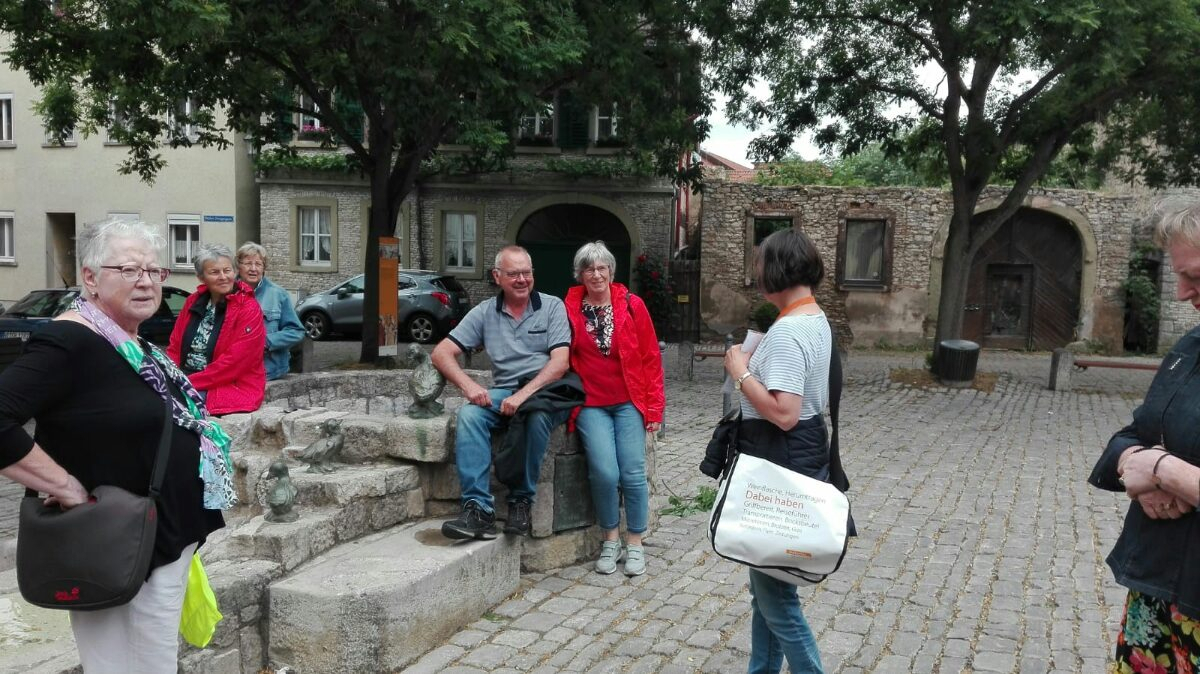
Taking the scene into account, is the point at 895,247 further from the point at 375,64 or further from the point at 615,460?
the point at 615,460

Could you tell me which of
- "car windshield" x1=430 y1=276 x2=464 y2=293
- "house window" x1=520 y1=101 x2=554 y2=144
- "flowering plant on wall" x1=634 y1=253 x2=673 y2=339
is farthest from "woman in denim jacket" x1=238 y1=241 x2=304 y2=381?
"house window" x1=520 y1=101 x2=554 y2=144

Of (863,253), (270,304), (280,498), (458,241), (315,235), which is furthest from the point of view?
(315,235)

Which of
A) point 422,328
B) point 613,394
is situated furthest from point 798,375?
point 422,328

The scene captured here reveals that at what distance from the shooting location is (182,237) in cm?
2534

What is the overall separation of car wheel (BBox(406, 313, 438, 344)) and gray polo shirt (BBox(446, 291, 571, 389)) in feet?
51.9

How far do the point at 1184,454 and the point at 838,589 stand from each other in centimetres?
295

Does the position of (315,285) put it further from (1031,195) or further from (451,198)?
(1031,195)

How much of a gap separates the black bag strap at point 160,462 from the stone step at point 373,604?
1.36 m

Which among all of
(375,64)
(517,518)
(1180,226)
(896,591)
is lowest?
(896,591)

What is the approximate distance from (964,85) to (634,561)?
11.8 meters

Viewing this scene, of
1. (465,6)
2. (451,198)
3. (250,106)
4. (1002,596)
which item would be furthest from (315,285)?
(1002,596)

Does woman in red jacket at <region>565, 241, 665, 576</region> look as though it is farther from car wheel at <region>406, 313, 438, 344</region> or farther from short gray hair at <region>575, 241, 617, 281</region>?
car wheel at <region>406, 313, 438, 344</region>

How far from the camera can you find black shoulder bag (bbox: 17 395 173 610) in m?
2.54

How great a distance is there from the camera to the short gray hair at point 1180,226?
2488 mm
